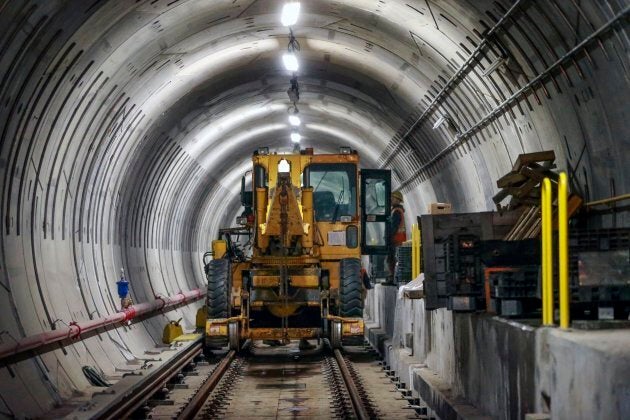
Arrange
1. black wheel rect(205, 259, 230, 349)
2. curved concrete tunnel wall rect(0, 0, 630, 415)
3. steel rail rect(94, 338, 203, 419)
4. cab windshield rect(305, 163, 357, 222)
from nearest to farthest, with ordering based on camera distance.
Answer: curved concrete tunnel wall rect(0, 0, 630, 415) < steel rail rect(94, 338, 203, 419) < black wheel rect(205, 259, 230, 349) < cab windshield rect(305, 163, 357, 222)

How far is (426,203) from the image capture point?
2492cm

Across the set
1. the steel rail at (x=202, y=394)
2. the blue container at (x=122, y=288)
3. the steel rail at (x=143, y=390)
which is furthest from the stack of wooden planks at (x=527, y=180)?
the blue container at (x=122, y=288)

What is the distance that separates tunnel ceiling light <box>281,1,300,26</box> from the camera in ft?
52.3

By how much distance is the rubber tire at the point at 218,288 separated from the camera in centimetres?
1777

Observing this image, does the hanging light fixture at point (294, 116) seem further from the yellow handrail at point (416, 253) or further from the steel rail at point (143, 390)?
the yellow handrail at point (416, 253)

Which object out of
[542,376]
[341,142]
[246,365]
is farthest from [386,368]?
[341,142]

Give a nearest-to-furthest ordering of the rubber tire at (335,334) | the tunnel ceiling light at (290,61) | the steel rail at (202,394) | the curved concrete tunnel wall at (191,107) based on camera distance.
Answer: the curved concrete tunnel wall at (191,107)
the steel rail at (202,394)
the rubber tire at (335,334)
the tunnel ceiling light at (290,61)

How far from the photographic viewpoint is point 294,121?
2942 cm

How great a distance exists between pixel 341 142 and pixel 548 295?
1000 inches

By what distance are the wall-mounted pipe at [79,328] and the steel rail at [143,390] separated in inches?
42.7

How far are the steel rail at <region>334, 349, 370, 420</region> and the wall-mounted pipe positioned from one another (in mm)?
3713

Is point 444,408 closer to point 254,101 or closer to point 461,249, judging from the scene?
point 461,249

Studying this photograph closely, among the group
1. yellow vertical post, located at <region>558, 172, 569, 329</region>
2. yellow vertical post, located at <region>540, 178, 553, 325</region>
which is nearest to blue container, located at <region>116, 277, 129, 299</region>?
yellow vertical post, located at <region>540, 178, 553, 325</region>

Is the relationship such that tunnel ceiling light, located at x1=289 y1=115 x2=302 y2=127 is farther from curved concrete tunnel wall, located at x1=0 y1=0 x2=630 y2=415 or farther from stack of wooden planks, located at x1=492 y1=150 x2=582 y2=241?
stack of wooden planks, located at x1=492 y1=150 x2=582 y2=241
